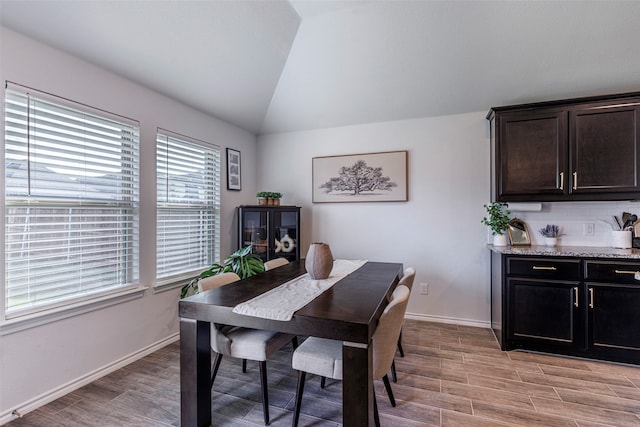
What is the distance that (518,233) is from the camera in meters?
3.11

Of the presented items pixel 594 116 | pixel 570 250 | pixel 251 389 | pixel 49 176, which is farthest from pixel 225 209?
pixel 594 116

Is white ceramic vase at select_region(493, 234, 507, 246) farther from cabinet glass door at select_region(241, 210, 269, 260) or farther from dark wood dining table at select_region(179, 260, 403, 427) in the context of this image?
cabinet glass door at select_region(241, 210, 269, 260)

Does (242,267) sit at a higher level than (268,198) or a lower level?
lower

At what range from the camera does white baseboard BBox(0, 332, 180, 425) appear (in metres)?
1.84

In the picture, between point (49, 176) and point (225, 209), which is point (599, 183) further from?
point (49, 176)

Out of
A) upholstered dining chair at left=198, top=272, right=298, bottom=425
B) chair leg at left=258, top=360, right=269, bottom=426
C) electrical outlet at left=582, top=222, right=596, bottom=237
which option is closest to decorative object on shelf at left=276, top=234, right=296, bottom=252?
upholstered dining chair at left=198, top=272, right=298, bottom=425

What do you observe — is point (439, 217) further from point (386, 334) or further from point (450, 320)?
point (386, 334)

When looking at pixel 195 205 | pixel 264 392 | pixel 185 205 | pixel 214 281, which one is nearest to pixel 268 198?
pixel 195 205

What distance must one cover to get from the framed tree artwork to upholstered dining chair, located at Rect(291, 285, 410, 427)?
1991 mm

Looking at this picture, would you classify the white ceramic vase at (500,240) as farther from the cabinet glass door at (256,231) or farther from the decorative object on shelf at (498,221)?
the cabinet glass door at (256,231)

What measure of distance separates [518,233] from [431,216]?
2.81 feet

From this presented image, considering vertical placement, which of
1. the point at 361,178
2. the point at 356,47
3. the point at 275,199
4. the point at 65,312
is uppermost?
the point at 356,47

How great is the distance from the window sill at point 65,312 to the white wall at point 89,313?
2cm

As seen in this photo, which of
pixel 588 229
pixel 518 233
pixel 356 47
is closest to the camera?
pixel 356 47
